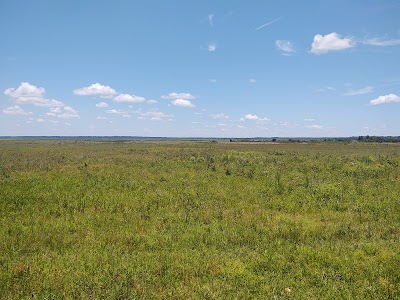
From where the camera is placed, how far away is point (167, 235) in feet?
31.4

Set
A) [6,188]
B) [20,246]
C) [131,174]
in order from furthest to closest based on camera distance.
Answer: [131,174], [6,188], [20,246]

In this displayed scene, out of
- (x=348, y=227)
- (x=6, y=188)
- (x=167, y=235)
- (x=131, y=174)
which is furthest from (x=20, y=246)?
(x=131, y=174)

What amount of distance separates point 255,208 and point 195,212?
2.77m

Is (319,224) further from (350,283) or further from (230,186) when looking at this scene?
(230,186)

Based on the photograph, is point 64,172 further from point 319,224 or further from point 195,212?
point 319,224

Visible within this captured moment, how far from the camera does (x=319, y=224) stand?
10859 millimetres

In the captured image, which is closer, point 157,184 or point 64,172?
point 157,184

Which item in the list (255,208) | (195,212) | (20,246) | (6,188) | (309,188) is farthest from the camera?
(309,188)

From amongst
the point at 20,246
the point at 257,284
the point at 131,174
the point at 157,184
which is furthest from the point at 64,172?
the point at 257,284

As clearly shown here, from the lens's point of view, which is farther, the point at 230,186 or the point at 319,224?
the point at 230,186

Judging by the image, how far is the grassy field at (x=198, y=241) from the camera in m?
6.53

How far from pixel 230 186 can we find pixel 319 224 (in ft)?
23.5

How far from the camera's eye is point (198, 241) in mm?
9242

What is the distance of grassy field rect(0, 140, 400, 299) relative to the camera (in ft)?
21.4
